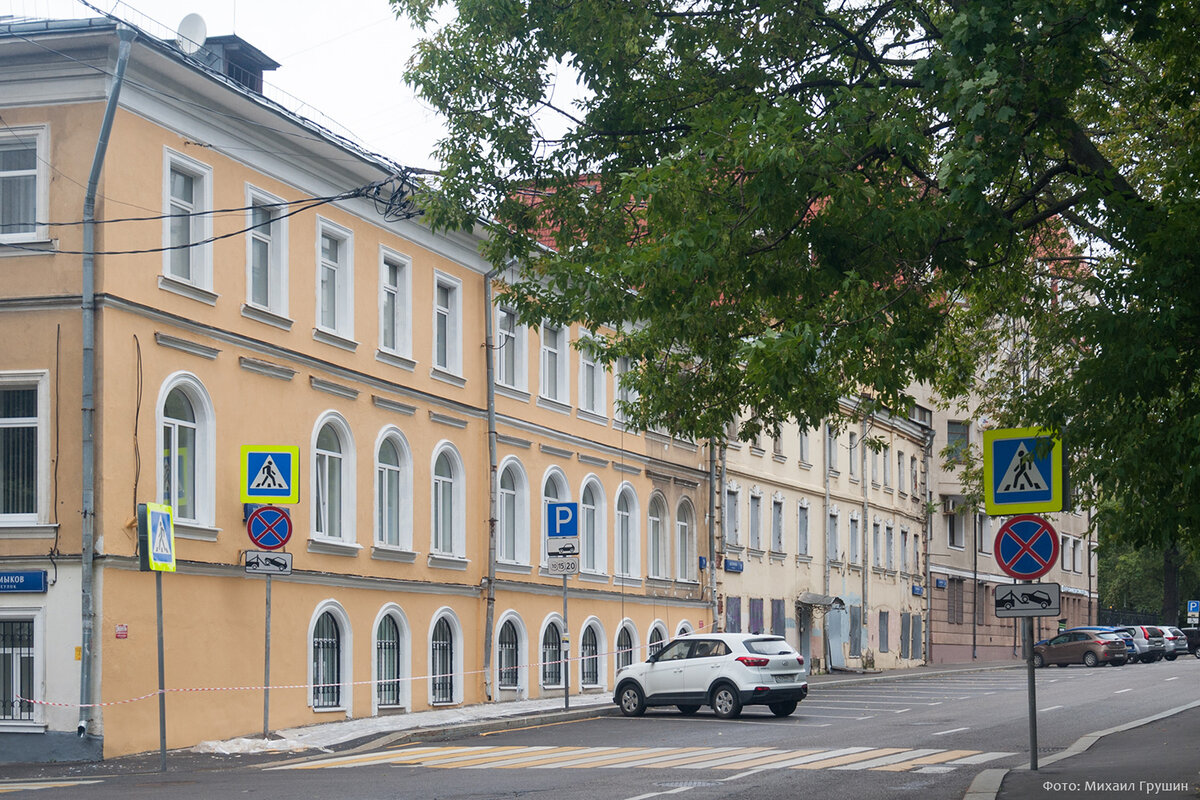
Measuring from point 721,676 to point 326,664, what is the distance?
6.51 metres

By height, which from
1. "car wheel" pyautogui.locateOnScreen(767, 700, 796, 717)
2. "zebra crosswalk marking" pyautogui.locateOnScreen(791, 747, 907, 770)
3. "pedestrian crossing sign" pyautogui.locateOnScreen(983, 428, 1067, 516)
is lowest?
"car wheel" pyautogui.locateOnScreen(767, 700, 796, 717)

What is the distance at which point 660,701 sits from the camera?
27578mm

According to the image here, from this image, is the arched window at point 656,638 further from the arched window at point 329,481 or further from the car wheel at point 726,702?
the arched window at point 329,481

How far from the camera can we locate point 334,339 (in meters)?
26.8

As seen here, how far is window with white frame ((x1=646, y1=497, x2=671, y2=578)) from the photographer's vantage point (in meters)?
40.5

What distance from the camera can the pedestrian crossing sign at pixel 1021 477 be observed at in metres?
13.6

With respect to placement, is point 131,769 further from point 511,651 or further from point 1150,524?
point 511,651

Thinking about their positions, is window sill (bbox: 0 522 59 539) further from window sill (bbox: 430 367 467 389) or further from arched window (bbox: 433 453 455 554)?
window sill (bbox: 430 367 467 389)

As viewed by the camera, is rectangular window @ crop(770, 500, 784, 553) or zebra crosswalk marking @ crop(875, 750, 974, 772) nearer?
zebra crosswalk marking @ crop(875, 750, 974, 772)

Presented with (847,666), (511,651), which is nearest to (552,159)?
(511,651)

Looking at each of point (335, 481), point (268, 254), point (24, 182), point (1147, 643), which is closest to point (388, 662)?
point (335, 481)

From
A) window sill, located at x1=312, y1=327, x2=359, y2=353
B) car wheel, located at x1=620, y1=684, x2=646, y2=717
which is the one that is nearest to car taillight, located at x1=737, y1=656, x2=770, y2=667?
car wheel, located at x1=620, y1=684, x2=646, y2=717

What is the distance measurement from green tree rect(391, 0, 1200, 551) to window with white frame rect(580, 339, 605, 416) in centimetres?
1906

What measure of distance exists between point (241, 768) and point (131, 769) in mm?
1429
